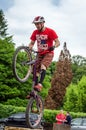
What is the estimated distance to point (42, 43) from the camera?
11359mm

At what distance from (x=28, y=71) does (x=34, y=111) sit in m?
0.98

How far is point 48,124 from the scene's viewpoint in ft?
144

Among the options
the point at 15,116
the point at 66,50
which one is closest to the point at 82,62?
the point at 66,50

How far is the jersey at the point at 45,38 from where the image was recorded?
11.4 meters

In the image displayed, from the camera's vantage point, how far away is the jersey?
11.4m

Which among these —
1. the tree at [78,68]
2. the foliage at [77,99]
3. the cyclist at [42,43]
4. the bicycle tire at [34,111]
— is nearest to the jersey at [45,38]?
the cyclist at [42,43]

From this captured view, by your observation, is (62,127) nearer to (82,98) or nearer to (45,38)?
(45,38)

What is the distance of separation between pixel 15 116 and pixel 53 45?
1891 cm

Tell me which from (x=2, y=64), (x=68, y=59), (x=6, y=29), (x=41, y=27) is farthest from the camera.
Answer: (x=6, y=29)

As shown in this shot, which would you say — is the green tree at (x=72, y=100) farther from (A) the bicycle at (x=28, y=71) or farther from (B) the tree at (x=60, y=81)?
(A) the bicycle at (x=28, y=71)

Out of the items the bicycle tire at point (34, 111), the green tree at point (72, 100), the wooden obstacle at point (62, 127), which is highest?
the green tree at point (72, 100)

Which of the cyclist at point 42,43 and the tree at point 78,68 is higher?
the tree at point 78,68

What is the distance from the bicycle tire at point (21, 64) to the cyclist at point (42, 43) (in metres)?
0.31

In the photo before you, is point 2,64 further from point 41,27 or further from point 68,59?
point 41,27
